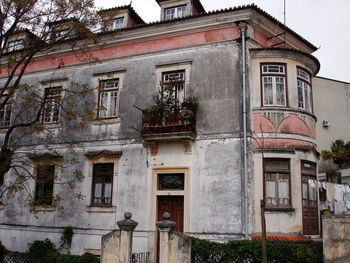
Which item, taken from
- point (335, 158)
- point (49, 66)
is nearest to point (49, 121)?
point (49, 66)

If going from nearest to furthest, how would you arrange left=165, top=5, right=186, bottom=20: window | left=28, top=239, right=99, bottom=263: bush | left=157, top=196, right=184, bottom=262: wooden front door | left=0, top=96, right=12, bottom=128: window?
1. left=28, top=239, right=99, bottom=263: bush
2. left=157, top=196, right=184, bottom=262: wooden front door
3. left=165, top=5, right=186, bottom=20: window
4. left=0, top=96, right=12, bottom=128: window

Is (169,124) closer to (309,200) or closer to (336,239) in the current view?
(309,200)

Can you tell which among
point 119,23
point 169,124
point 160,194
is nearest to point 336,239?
point 160,194

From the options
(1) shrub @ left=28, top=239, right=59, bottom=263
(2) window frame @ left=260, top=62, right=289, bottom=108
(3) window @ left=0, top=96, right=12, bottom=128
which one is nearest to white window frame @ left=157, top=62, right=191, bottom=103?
(2) window frame @ left=260, top=62, right=289, bottom=108

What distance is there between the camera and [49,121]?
63.0ft

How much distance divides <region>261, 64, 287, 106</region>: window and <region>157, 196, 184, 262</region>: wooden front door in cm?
503

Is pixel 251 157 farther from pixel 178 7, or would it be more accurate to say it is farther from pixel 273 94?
pixel 178 7

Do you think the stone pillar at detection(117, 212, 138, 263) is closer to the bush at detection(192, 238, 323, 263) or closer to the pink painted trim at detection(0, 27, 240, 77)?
the bush at detection(192, 238, 323, 263)

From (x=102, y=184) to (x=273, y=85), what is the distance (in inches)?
319

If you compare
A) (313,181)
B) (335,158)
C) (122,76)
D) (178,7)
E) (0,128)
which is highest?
(178,7)

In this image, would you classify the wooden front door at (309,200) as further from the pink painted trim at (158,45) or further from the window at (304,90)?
the pink painted trim at (158,45)

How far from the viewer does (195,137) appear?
51.9ft

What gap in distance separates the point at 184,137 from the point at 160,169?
175 cm

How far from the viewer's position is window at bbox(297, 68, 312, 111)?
1606cm
